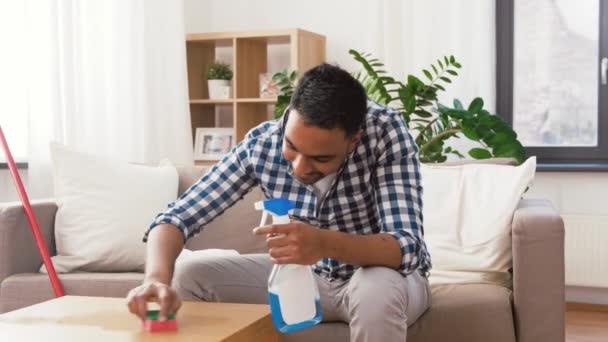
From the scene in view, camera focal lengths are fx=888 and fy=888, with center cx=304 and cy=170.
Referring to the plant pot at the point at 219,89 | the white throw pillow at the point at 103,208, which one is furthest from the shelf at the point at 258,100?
the white throw pillow at the point at 103,208

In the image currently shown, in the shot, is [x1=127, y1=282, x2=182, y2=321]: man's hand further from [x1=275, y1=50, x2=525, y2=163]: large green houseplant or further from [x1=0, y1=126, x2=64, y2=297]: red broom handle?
[x1=275, y1=50, x2=525, y2=163]: large green houseplant

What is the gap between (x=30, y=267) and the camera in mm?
2881

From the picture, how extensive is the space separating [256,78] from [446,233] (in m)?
2.07

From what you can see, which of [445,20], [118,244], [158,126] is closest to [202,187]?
[118,244]

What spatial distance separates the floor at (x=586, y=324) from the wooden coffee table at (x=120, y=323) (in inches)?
88.6

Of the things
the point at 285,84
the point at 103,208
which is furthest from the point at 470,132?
the point at 103,208

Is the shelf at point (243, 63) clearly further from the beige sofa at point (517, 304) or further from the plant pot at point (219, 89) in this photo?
the beige sofa at point (517, 304)

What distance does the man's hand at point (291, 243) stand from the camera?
5.28 ft

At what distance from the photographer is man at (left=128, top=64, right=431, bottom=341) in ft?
5.80

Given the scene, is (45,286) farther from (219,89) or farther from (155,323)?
(219,89)

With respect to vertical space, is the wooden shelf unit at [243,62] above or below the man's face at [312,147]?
above

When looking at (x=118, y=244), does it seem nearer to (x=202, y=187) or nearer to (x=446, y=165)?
(x=202, y=187)

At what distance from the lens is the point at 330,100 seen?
180 cm

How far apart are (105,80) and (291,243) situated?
264 cm
